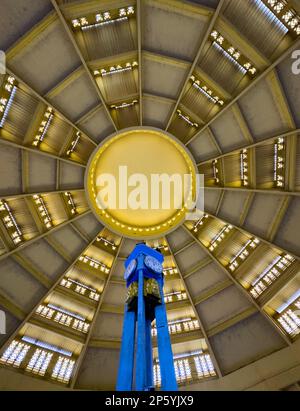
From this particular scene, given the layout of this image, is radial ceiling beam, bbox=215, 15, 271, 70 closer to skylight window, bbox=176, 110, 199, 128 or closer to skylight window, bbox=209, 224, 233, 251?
skylight window, bbox=176, 110, 199, 128

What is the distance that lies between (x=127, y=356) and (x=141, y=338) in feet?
2.51

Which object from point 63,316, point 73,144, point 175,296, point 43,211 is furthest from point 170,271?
point 73,144

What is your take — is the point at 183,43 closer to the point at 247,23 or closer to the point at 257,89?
the point at 247,23

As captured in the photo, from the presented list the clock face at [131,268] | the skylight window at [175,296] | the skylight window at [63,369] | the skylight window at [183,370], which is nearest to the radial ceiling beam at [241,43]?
the clock face at [131,268]

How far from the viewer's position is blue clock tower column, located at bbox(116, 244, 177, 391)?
26.1 ft

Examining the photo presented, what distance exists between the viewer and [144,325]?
352 inches

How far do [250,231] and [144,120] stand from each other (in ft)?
28.4

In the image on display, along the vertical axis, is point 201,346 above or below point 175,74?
below

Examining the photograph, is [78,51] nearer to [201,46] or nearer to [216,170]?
[201,46]

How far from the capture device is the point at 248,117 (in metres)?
14.7

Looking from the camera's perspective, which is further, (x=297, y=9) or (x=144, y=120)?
(x=144, y=120)

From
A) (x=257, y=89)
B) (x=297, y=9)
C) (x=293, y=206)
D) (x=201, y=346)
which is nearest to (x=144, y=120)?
(x=257, y=89)

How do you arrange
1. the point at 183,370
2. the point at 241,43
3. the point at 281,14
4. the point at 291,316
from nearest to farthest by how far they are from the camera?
the point at 281,14 < the point at 241,43 < the point at 291,316 < the point at 183,370

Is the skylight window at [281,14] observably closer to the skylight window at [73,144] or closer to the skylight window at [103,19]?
the skylight window at [103,19]
